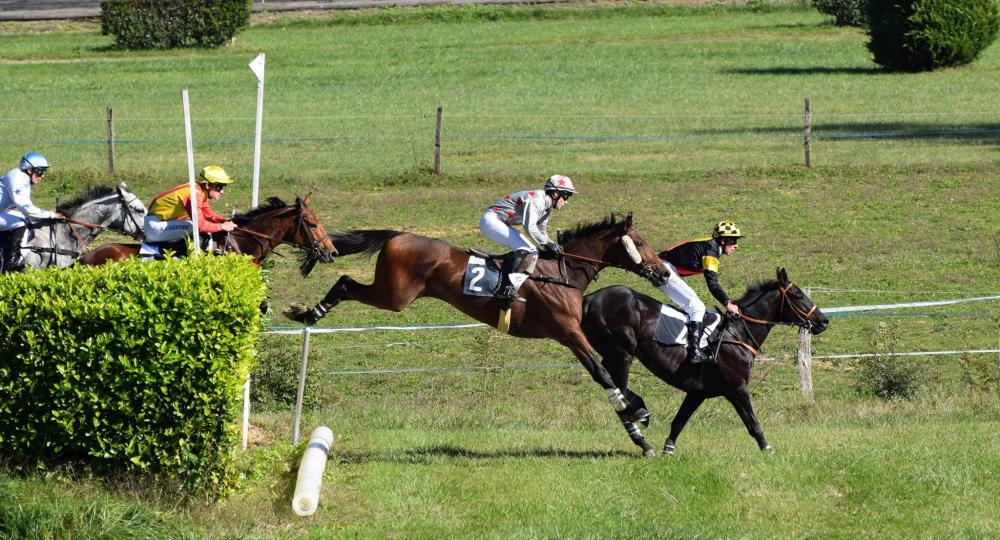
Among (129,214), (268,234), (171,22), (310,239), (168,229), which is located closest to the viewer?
(168,229)

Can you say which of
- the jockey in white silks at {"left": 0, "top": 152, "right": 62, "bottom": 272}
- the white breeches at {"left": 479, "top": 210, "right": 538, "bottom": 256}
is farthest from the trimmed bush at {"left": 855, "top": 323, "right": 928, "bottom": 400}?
the jockey in white silks at {"left": 0, "top": 152, "right": 62, "bottom": 272}

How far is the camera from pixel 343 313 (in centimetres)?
1955

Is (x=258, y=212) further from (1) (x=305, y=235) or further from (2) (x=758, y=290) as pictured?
(2) (x=758, y=290)

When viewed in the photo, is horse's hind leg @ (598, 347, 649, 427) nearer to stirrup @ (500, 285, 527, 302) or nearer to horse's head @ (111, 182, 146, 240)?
stirrup @ (500, 285, 527, 302)

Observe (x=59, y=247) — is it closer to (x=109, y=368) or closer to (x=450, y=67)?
(x=109, y=368)

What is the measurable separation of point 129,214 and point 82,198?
0.68 m

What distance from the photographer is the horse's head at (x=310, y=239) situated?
13703 mm

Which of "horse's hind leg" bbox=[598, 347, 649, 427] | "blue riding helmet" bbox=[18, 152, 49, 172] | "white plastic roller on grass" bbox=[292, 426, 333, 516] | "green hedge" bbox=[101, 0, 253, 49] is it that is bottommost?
"green hedge" bbox=[101, 0, 253, 49]

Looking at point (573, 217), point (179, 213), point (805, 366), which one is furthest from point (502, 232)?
point (573, 217)

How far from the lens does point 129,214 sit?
54.3 ft

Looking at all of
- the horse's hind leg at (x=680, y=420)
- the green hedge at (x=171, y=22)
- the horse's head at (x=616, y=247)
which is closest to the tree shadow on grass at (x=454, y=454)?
the horse's hind leg at (x=680, y=420)

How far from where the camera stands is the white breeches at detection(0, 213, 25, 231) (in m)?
15.8

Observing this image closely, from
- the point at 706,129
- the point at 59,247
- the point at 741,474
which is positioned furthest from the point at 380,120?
the point at 741,474

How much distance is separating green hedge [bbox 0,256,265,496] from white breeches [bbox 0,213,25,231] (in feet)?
22.2
